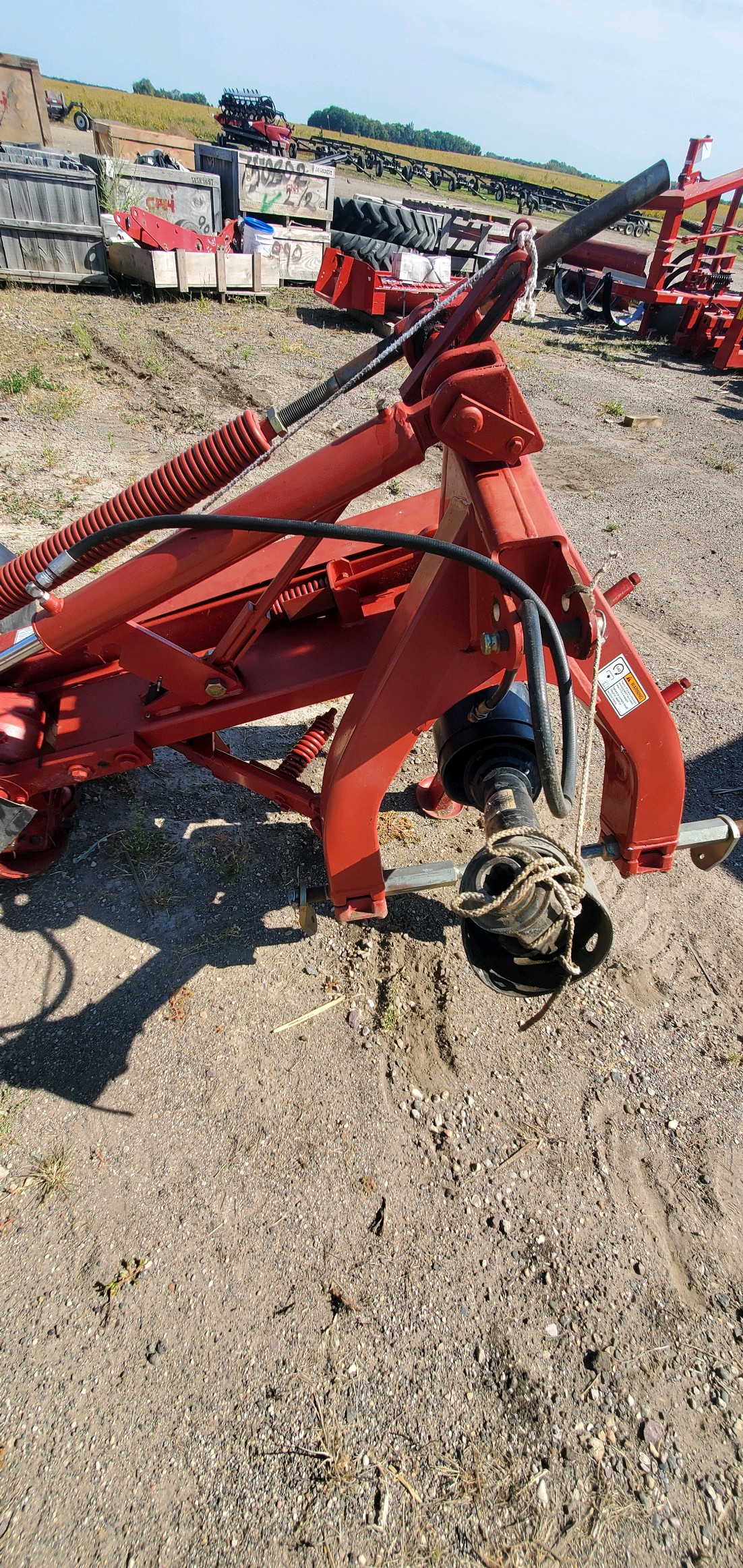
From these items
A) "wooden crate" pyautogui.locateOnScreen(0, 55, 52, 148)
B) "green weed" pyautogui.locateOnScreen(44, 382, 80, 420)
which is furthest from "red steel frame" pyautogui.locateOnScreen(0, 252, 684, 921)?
"wooden crate" pyautogui.locateOnScreen(0, 55, 52, 148)

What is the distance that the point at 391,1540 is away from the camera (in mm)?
1810

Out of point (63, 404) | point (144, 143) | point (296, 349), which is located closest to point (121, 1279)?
point (63, 404)

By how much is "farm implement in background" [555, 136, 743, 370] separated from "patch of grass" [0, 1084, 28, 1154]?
14.4m

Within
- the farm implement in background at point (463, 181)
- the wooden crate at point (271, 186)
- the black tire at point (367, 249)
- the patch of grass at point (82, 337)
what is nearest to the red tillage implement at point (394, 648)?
the patch of grass at point (82, 337)

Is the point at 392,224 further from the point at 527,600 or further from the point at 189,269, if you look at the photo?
the point at 527,600

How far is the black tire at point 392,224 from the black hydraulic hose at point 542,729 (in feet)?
52.0

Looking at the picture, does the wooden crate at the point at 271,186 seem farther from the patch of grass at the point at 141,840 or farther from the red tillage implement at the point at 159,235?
the patch of grass at the point at 141,840

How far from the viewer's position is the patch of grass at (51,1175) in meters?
2.39

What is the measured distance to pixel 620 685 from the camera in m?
2.16

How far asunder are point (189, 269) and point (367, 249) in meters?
4.05

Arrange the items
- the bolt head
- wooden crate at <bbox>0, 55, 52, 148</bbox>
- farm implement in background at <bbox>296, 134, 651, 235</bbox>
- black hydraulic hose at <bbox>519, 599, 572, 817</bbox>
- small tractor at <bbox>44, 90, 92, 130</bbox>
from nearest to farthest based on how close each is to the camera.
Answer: black hydraulic hose at <bbox>519, 599, 572, 817</bbox>
the bolt head
wooden crate at <bbox>0, 55, 52, 148</bbox>
farm implement in background at <bbox>296, 134, 651, 235</bbox>
small tractor at <bbox>44, 90, 92, 130</bbox>

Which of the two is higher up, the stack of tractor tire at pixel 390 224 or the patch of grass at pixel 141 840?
the stack of tractor tire at pixel 390 224

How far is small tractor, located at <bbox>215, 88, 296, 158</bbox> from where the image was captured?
2555 centimetres

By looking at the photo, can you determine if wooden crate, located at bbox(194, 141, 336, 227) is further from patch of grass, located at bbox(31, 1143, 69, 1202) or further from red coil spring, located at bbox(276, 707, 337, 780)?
patch of grass, located at bbox(31, 1143, 69, 1202)
